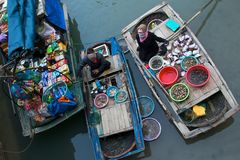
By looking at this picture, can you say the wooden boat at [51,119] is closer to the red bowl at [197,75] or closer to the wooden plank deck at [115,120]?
the wooden plank deck at [115,120]

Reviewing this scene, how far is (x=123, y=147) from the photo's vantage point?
7281mm

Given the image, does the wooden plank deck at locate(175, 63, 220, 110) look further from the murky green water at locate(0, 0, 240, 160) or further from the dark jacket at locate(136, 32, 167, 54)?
the dark jacket at locate(136, 32, 167, 54)

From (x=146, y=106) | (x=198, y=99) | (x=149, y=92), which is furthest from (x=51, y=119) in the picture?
(x=198, y=99)

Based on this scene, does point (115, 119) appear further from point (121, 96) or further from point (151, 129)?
point (151, 129)

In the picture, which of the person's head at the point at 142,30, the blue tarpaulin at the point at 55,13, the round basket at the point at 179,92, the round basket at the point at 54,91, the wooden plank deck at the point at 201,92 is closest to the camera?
the wooden plank deck at the point at 201,92

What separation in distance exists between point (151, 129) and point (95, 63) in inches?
77.1

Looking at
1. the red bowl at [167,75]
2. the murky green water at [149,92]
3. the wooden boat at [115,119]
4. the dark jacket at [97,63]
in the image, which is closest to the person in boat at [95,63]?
the dark jacket at [97,63]

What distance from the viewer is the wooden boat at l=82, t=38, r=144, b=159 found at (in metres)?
7.18

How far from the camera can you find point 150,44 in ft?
24.1

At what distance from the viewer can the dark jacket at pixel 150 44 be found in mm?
7277

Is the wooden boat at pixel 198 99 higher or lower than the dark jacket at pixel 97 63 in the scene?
lower

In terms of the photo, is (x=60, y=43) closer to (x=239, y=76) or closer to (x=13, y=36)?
(x=13, y=36)

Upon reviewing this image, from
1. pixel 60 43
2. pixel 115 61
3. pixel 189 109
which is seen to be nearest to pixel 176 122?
pixel 189 109

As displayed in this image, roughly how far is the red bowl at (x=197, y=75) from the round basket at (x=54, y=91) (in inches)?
105
